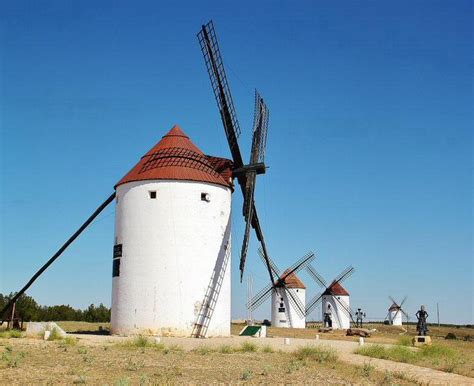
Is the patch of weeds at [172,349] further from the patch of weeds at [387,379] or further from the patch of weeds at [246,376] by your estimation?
the patch of weeds at [387,379]

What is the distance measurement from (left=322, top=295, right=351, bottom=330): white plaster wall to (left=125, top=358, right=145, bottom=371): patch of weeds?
150ft

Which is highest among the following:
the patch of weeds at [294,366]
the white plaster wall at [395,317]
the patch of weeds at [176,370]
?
the patch of weeds at [176,370]

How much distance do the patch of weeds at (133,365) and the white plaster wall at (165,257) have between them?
378 inches

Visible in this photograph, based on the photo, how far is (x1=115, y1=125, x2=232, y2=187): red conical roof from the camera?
25188mm

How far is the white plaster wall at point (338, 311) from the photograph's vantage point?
5800cm

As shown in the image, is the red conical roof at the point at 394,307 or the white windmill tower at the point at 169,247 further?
the red conical roof at the point at 394,307

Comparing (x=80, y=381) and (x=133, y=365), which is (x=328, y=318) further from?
(x=80, y=381)

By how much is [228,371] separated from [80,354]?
471cm

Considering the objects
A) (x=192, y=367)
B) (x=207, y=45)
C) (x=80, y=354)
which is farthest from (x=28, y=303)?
(x=192, y=367)

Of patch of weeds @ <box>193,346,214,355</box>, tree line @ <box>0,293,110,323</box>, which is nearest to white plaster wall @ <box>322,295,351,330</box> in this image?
tree line @ <box>0,293,110,323</box>

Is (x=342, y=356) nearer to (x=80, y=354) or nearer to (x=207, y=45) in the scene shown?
(x=80, y=354)

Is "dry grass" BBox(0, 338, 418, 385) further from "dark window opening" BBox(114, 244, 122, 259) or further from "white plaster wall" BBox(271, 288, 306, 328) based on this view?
"white plaster wall" BBox(271, 288, 306, 328)

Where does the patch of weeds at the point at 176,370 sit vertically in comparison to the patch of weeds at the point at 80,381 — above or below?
below

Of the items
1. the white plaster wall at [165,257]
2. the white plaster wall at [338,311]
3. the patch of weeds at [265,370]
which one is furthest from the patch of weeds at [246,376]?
the white plaster wall at [338,311]
